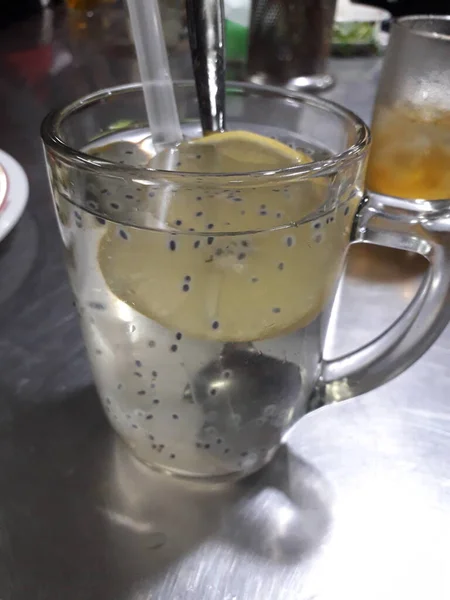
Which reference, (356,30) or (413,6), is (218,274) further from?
(413,6)

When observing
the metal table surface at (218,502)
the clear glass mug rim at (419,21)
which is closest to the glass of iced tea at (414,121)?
the clear glass mug rim at (419,21)

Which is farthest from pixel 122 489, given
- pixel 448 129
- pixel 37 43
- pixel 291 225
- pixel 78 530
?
pixel 37 43

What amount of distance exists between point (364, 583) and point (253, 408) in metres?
0.07

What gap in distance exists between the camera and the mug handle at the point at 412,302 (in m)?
0.22

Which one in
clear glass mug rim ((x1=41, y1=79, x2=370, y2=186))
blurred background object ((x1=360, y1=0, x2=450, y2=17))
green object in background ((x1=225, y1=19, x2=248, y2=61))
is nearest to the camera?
clear glass mug rim ((x1=41, y1=79, x2=370, y2=186))

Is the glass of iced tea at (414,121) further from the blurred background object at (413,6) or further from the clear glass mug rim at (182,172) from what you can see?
the blurred background object at (413,6)

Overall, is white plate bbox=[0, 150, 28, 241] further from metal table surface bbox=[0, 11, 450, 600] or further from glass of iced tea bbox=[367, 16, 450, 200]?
glass of iced tea bbox=[367, 16, 450, 200]

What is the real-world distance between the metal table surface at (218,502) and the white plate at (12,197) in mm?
53

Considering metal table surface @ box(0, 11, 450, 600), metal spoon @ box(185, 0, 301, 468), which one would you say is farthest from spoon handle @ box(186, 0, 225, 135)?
metal table surface @ box(0, 11, 450, 600)

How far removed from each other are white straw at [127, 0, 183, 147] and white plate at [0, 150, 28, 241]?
0.57 ft

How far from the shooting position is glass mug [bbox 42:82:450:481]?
0.62ft

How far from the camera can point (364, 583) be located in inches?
8.7

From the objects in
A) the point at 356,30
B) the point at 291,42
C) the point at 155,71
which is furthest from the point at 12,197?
the point at 356,30

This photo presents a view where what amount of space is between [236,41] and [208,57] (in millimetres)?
624
